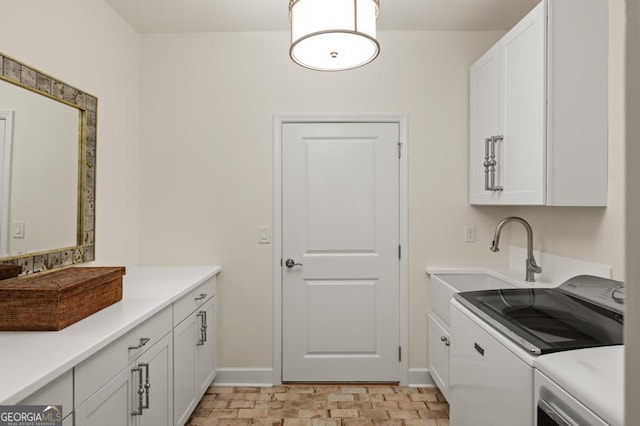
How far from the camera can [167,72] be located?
9.80 ft

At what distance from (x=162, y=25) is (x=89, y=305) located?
6.86 feet

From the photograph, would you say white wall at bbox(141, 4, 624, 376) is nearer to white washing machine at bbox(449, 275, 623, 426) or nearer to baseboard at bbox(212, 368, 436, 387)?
→ baseboard at bbox(212, 368, 436, 387)

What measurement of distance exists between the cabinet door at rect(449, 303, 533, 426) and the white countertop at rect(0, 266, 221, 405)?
1.38 meters

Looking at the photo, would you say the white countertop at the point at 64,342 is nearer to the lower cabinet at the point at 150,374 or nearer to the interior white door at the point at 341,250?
the lower cabinet at the point at 150,374

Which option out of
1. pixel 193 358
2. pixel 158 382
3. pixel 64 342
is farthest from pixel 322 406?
pixel 64 342

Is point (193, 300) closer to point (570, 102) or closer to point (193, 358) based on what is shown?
point (193, 358)

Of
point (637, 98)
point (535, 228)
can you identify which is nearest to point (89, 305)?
point (637, 98)

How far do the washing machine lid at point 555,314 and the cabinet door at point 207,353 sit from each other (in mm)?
1601

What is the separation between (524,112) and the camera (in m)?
2.13

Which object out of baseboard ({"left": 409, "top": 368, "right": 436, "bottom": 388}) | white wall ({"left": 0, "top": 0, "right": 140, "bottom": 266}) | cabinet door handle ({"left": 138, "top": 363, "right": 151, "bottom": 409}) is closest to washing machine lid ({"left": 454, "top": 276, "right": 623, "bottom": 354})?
baseboard ({"left": 409, "top": 368, "right": 436, "bottom": 388})

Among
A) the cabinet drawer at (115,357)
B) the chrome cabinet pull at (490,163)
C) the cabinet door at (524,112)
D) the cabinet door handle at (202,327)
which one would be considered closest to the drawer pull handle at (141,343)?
the cabinet drawer at (115,357)

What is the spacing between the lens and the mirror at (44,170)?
68.4 inches

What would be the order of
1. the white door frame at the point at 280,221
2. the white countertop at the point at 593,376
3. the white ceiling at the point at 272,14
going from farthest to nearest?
the white door frame at the point at 280,221, the white ceiling at the point at 272,14, the white countertop at the point at 593,376

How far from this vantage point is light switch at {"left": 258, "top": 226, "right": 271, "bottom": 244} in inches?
117
